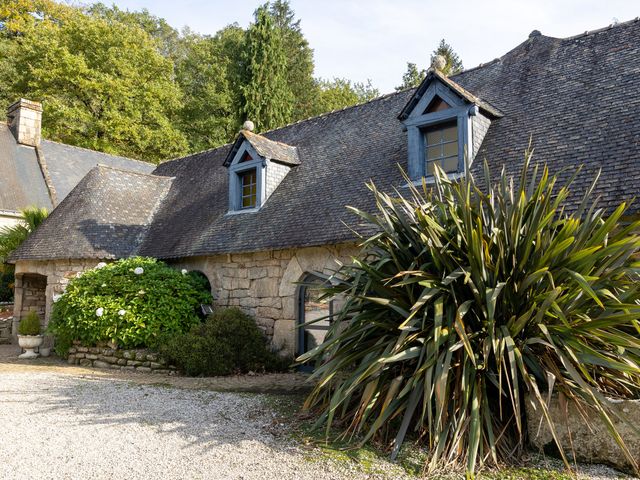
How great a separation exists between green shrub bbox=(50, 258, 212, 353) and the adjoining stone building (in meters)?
0.80

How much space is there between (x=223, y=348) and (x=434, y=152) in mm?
5188

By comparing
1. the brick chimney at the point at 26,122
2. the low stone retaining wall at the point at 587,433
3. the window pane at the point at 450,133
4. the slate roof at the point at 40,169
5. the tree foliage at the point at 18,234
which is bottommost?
the low stone retaining wall at the point at 587,433

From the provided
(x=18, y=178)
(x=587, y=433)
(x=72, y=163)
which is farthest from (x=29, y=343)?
(x=72, y=163)

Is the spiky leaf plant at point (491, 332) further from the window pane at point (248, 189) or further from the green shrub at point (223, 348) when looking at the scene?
the window pane at point (248, 189)

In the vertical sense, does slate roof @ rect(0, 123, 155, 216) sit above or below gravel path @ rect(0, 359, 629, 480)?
above

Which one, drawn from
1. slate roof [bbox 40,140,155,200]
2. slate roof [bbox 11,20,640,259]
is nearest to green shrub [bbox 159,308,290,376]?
slate roof [bbox 11,20,640,259]

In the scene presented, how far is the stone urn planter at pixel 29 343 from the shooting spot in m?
11.8

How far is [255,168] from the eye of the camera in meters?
11.5

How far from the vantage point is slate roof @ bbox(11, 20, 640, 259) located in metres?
7.46

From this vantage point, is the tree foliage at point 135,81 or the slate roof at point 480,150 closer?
the slate roof at point 480,150

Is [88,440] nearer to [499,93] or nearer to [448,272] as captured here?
[448,272]

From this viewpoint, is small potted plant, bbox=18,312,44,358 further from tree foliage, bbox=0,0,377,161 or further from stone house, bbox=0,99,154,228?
tree foliage, bbox=0,0,377,161

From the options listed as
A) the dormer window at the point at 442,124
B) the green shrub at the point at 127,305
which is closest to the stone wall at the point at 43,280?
the green shrub at the point at 127,305

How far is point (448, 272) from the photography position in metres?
5.05
